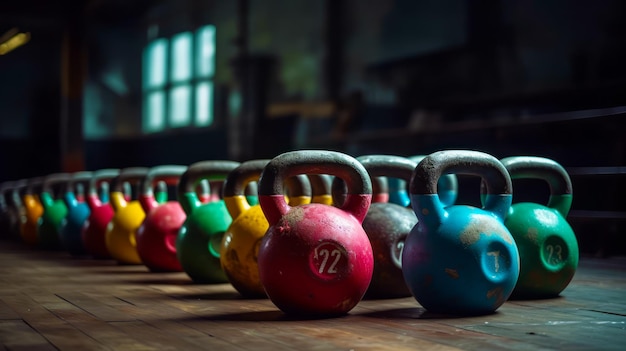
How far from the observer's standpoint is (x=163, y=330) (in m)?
3.87

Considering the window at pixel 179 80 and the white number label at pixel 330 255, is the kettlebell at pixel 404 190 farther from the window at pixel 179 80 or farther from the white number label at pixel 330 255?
the window at pixel 179 80

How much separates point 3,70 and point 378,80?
437 inches

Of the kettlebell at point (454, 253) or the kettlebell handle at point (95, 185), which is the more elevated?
the kettlebell handle at point (95, 185)

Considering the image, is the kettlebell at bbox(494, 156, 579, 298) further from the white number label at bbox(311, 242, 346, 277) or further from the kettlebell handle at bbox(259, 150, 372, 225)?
the white number label at bbox(311, 242, 346, 277)

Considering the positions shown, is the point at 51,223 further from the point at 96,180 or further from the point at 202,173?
the point at 202,173

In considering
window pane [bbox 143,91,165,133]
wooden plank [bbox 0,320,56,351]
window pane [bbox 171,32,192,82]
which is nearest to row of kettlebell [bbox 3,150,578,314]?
wooden plank [bbox 0,320,56,351]

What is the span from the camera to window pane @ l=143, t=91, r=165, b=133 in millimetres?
20969

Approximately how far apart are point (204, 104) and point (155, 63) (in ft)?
8.66

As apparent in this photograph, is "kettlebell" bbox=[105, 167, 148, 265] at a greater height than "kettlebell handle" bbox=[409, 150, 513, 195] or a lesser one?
lesser

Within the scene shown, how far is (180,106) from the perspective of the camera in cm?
2033

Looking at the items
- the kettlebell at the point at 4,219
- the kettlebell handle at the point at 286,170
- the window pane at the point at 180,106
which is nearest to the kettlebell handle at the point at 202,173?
the kettlebell handle at the point at 286,170

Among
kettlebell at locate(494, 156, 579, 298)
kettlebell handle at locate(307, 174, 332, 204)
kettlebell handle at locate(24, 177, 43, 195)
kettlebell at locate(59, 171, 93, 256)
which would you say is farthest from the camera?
kettlebell handle at locate(24, 177, 43, 195)

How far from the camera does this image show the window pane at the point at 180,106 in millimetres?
19984

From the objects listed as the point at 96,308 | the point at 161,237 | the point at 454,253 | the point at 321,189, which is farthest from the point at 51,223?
the point at 454,253
